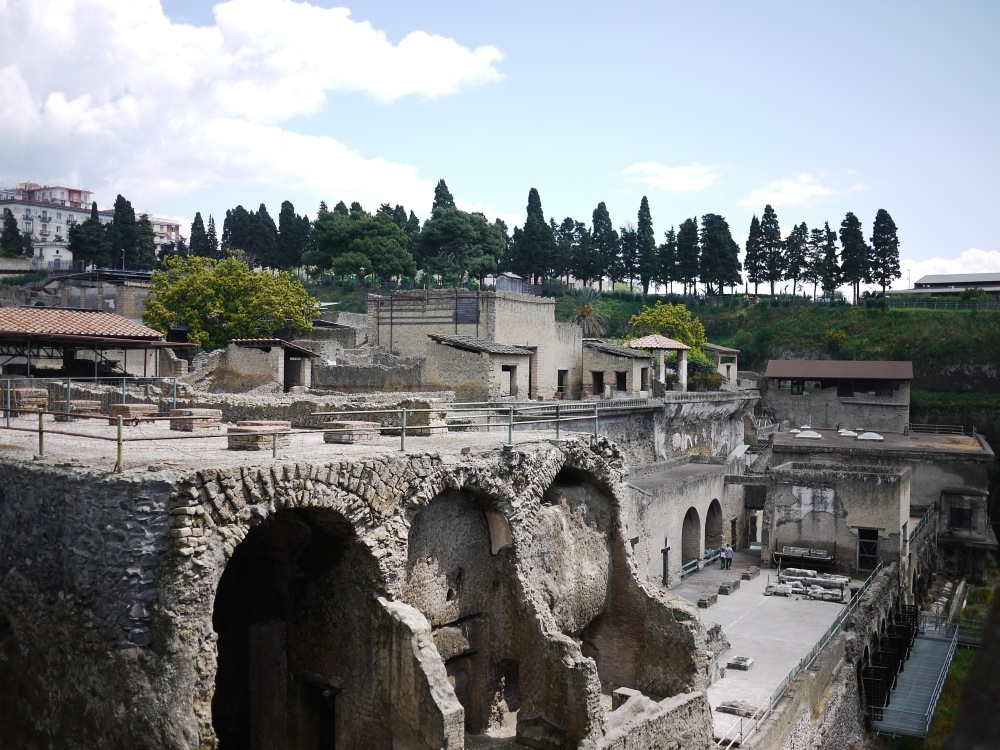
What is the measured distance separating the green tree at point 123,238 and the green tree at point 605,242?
40.8 m

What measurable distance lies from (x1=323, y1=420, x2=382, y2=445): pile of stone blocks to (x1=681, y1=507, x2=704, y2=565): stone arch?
19887mm

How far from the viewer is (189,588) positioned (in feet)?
32.3

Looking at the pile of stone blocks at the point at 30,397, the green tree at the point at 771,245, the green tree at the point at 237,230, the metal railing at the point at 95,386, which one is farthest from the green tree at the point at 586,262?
the pile of stone blocks at the point at 30,397

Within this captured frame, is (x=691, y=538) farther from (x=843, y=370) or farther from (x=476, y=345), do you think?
(x=843, y=370)

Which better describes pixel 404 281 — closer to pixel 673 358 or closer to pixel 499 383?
pixel 673 358

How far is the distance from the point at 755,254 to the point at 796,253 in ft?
11.1

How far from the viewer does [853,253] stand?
72.8 metres

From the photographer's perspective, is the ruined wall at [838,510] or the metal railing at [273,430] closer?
the metal railing at [273,430]

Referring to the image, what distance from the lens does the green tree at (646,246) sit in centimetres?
7806

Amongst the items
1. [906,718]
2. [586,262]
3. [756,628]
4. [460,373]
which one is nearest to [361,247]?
[586,262]

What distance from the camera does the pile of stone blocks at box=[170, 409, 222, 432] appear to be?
14.0 metres

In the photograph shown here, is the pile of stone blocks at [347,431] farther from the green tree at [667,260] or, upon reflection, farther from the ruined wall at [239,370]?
the green tree at [667,260]

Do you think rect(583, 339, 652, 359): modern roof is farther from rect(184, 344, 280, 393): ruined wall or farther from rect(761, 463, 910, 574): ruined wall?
rect(184, 344, 280, 393): ruined wall

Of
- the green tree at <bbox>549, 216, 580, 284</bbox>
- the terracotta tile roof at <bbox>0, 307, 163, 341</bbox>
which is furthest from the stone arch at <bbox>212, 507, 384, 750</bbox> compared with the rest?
the green tree at <bbox>549, 216, 580, 284</bbox>
